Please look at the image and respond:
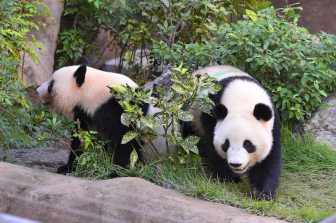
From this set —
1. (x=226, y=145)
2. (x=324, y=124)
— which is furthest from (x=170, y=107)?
(x=324, y=124)

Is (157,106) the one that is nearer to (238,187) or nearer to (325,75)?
(238,187)

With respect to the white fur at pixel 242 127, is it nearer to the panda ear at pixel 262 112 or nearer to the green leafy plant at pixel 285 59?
the panda ear at pixel 262 112

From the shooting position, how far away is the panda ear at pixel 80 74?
214 inches

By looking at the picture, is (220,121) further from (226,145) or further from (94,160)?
(94,160)

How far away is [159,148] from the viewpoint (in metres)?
5.44

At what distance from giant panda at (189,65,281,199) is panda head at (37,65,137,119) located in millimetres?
799

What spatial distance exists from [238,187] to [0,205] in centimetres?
185

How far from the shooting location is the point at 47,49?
796cm

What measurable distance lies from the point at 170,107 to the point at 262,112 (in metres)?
0.72

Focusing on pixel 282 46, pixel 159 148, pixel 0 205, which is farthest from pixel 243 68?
pixel 0 205

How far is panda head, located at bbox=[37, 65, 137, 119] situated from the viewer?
213 inches

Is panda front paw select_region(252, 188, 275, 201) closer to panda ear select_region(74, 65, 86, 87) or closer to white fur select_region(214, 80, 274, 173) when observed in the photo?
white fur select_region(214, 80, 274, 173)

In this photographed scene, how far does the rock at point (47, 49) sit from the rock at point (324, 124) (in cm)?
342

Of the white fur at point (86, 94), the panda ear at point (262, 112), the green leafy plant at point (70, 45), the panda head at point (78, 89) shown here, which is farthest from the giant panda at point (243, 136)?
the green leafy plant at point (70, 45)
